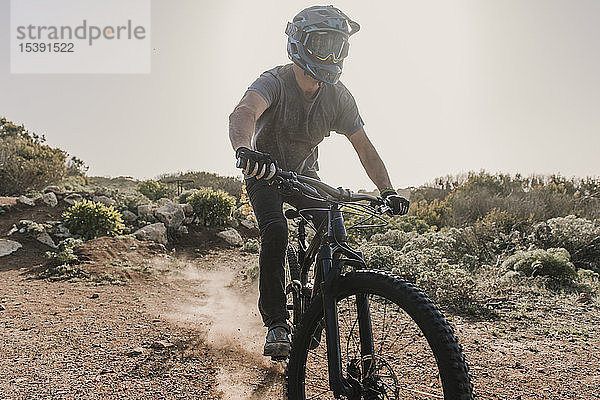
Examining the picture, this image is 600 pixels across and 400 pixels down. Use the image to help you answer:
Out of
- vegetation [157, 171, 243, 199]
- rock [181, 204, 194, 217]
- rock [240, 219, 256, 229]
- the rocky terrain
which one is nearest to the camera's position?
the rocky terrain

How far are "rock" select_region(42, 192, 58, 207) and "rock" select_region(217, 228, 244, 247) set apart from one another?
4104 millimetres

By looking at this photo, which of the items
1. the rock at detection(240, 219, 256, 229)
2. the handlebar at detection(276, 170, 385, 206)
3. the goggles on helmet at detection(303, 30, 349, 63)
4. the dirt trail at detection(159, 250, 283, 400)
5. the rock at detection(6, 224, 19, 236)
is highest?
the goggles on helmet at detection(303, 30, 349, 63)

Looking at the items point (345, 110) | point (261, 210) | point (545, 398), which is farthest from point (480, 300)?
point (261, 210)

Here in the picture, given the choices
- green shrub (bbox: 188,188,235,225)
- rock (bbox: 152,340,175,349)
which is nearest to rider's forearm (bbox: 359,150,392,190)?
rock (bbox: 152,340,175,349)

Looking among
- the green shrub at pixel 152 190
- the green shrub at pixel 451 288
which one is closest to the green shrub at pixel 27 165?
the green shrub at pixel 152 190

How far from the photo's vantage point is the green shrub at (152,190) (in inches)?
658

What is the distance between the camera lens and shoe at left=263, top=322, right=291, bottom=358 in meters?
2.79

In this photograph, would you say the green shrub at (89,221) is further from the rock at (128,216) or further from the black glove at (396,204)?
the black glove at (396,204)

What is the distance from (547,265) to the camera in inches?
275

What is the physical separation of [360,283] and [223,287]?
5.83 metres

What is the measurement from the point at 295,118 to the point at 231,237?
885 centimetres

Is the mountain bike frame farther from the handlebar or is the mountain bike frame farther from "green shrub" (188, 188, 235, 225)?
"green shrub" (188, 188, 235, 225)

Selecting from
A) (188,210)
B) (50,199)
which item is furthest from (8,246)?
(188,210)

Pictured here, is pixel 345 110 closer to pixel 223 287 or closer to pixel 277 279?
pixel 277 279
